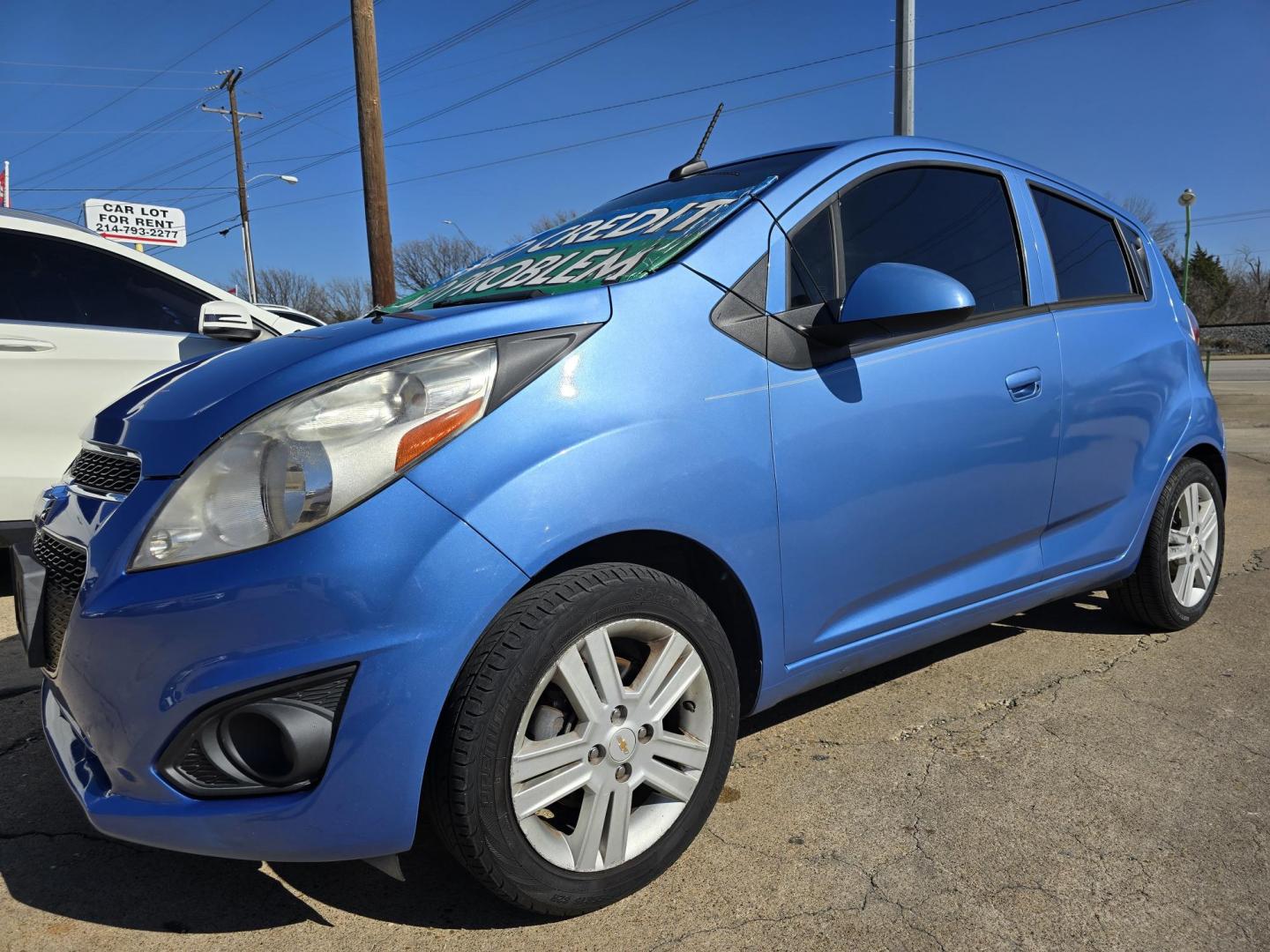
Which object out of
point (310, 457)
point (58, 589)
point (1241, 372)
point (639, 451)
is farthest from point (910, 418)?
point (1241, 372)

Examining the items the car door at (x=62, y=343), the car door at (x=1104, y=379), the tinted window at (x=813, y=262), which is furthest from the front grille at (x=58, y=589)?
the car door at (x=1104, y=379)

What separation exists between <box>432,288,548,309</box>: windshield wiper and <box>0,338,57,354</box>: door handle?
2455mm

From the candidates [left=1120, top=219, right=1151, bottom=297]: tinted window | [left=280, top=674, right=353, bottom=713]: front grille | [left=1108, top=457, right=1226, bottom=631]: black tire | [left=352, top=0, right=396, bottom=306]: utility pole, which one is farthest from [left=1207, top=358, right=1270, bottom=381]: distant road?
[left=280, top=674, right=353, bottom=713]: front grille

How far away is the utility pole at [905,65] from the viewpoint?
33.1ft

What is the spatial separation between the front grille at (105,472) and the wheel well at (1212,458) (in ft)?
11.0

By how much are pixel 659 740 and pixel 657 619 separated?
0.26 metres

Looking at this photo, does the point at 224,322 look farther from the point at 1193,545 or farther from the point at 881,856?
the point at 1193,545

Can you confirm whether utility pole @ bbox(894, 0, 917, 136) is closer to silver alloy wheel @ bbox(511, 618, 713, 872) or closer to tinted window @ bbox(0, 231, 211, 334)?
tinted window @ bbox(0, 231, 211, 334)

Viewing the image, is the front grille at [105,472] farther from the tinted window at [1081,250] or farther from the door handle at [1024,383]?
the tinted window at [1081,250]

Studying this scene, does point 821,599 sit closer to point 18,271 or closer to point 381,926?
point 381,926

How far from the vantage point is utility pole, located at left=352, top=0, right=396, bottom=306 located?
10.6 meters

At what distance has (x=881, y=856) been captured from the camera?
2.15 meters

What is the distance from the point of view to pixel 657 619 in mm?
1933

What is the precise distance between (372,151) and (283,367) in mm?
9736
